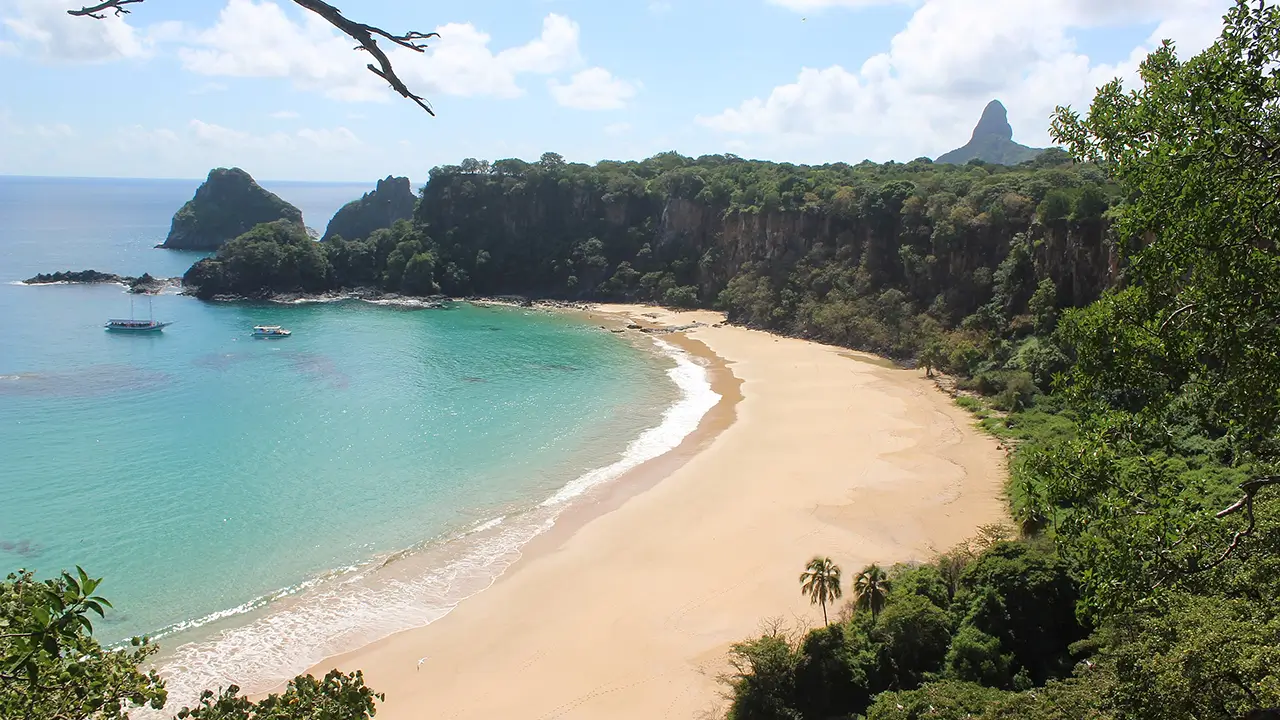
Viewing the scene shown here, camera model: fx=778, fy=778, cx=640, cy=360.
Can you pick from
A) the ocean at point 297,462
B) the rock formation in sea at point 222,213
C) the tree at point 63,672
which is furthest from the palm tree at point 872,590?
the rock formation in sea at point 222,213

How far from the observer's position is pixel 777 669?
15984mm

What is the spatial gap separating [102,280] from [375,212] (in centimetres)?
4002

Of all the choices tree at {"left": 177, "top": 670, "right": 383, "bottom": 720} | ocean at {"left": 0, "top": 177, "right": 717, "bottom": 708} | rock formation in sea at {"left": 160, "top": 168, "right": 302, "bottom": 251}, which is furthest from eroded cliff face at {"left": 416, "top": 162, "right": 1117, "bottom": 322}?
rock formation in sea at {"left": 160, "top": 168, "right": 302, "bottom": 251}

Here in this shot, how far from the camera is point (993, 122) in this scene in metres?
170

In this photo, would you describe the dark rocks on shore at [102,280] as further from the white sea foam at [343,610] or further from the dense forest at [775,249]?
the white sea foam at [343,610]

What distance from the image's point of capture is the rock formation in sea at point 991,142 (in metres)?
158

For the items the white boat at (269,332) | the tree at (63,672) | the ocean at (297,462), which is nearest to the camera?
the tree at (63,672)

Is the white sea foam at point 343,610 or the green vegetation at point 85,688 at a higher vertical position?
the green vegetation at point 85,688

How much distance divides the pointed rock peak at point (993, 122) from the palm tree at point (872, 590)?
173 m

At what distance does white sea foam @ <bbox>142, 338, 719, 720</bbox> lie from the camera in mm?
19406

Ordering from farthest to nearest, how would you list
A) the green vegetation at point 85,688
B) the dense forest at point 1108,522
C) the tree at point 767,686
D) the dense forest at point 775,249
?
the dense forest at point 775,249 → the tree at point 767,686 → the dense forest at point 1108,522 → the green vegetation at point 85,688

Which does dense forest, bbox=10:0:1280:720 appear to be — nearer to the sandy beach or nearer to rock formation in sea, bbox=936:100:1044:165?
the sandy beach

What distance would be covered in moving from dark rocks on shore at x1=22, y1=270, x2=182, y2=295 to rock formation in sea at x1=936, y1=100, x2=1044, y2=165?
135996 mm

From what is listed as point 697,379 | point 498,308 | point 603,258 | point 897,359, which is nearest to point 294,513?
point 697,379
